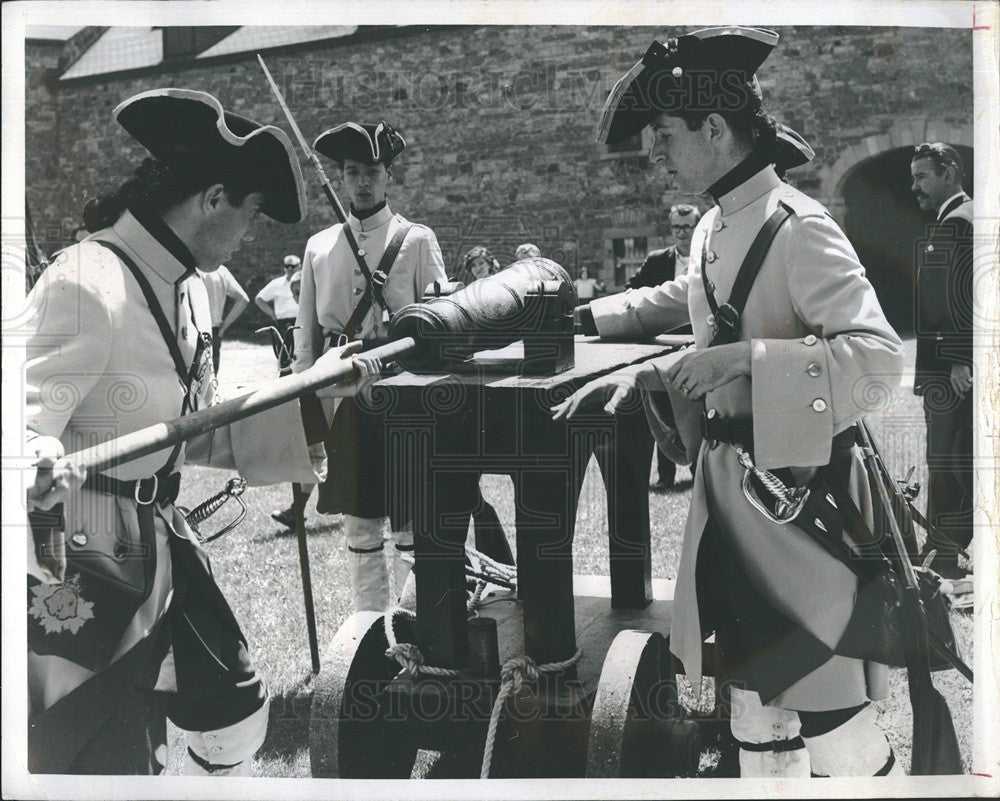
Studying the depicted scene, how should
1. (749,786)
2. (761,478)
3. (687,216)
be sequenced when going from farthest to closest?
(687,216), (749,786), (761,478)

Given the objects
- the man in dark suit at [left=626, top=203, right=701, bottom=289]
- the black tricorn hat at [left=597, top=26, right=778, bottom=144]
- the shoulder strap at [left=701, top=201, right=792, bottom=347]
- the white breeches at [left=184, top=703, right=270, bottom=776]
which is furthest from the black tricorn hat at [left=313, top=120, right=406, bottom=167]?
the white breeches at [left=184, top=703, right=270, bottom=776]

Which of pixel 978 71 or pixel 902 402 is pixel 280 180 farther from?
pixel 978 71

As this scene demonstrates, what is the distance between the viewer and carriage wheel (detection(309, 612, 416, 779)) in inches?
130

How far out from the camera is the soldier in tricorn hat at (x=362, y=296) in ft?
11.4

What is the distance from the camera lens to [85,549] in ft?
10.1

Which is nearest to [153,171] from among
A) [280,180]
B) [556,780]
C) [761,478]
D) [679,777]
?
[280,180]

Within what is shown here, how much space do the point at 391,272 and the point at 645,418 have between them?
1144mm

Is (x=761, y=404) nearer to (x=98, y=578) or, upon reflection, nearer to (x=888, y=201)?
(x=888, y=201)

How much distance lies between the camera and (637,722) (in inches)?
128

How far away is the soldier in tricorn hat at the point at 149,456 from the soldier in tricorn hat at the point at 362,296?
0.27 meters

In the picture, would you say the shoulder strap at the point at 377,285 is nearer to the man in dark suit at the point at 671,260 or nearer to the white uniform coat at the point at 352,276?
the white uniform coat at the point at 352,276

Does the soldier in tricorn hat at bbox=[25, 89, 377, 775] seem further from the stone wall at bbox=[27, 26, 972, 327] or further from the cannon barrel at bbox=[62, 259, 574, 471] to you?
the stone wall at bbox=[27, 26, 972, 327]

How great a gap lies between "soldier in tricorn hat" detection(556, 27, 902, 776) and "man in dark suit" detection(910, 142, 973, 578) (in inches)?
17.5

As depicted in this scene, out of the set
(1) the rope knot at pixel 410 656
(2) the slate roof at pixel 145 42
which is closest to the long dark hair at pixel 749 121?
(2) the slate roof at pixel 145 42
